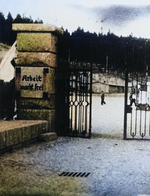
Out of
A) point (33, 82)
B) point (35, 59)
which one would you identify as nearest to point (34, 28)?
point (35, 59)

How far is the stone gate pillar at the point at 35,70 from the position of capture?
746 cm

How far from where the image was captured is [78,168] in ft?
16.6

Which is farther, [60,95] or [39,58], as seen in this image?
[60,95]

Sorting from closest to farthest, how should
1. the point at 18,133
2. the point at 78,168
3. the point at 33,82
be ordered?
the point at 78,168
the point at 18,133
the point at 33,82

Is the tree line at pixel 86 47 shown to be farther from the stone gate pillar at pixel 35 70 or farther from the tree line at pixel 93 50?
the stone gate pillar at pixel 35 70

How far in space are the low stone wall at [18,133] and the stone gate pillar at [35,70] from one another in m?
0.56

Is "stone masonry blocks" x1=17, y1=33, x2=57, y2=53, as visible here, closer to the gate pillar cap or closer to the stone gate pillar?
the stone gate pillar

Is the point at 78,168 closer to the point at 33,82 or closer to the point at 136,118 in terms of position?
A: the point at 33,82

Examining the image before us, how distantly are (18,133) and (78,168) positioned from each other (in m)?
1.80

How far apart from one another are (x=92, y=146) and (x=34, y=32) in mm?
3356

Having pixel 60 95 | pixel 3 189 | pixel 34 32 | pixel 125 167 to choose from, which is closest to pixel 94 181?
pixel 125 167

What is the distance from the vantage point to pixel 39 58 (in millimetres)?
7477

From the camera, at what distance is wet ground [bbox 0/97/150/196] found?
4.04 metres

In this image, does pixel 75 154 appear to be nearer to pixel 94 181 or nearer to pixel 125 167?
pixel 125 167
